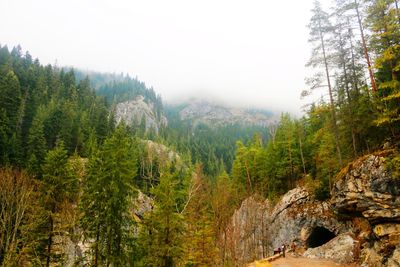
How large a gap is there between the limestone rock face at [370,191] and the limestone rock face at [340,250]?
2.71m

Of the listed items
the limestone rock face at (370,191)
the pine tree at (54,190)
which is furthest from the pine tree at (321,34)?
the pine tree at (54,190)

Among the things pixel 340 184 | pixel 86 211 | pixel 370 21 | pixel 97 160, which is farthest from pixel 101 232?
pixel 370 21

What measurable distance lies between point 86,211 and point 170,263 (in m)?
7.46

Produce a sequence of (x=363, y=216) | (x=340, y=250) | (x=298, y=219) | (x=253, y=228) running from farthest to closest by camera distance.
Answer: (x=253, y=228)
(x=298, y=219)
(x=340, y=250)
(x=363, y=216)

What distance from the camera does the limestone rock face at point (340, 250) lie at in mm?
22714

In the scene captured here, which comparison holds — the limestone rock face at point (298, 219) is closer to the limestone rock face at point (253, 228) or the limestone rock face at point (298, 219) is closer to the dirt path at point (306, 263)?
the limestone rock face at point (253, 228)

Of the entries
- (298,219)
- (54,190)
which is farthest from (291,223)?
(54,190)

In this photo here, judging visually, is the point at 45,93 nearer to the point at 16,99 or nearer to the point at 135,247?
the point at 16,99

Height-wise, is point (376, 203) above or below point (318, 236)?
above

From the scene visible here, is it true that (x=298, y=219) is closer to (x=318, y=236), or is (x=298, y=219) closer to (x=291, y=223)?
(x=291, y=223)

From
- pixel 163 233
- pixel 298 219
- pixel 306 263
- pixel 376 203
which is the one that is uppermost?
pixel 376 203

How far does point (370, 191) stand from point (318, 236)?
1720 cm

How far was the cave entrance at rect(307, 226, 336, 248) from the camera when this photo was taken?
33344 mm

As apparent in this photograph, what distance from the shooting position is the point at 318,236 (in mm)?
34812
